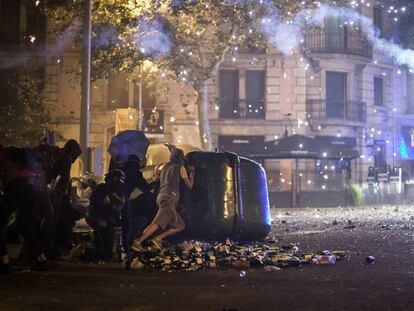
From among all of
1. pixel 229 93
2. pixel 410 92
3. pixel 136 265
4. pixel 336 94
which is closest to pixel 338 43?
pixel 336 94

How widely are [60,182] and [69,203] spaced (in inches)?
25.6

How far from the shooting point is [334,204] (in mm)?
26188

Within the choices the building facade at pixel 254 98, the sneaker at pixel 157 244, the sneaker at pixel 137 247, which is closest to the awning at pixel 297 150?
the building facade at pixel 254 98

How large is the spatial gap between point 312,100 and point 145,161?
60.6 ft

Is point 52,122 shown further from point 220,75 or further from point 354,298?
point 354,298

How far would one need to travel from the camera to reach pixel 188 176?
975 cm

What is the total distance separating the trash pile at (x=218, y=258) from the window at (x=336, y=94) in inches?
880

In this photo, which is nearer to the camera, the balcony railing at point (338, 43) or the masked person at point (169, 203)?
the masked person at point (169, 203)

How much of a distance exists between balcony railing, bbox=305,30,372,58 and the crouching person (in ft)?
76.5

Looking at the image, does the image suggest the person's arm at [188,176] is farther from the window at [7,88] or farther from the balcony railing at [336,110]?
the window at [7,88]

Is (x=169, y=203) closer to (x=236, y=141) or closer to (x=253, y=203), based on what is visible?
(x=253, y=203)

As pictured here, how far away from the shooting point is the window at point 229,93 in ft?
99.0

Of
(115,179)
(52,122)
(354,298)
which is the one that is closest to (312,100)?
(52,122)

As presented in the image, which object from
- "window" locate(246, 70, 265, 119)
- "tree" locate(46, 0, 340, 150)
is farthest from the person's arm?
"window" locate(246, 70, 265, 119)
